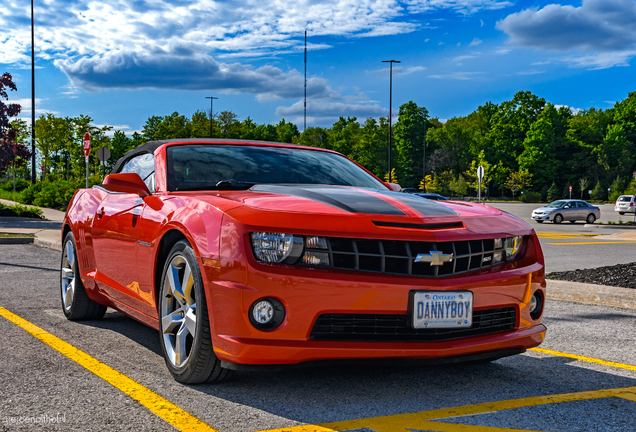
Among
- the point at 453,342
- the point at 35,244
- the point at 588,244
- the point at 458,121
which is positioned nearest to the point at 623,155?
the point at 458,121

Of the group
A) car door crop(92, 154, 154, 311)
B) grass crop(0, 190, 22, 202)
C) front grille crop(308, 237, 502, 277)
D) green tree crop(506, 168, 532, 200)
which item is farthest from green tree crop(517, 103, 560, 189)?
front grille crop(308, 237, 502, 277)

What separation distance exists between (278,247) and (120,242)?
5.72 ft

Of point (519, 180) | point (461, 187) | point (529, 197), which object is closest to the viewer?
point (529, 197)

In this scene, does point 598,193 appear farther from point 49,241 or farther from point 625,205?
point 49,241

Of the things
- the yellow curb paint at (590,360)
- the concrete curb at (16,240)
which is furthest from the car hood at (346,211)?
the concrete curb at (16,240)

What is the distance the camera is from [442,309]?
10.5ft

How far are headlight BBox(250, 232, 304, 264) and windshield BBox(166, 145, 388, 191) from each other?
0.92 meters

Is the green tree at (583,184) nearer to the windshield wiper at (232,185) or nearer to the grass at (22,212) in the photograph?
the grass at (22,212)

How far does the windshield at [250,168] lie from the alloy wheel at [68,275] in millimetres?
1732

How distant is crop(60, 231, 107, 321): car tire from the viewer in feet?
17.4

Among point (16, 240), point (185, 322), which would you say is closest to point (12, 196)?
point (16, 240)

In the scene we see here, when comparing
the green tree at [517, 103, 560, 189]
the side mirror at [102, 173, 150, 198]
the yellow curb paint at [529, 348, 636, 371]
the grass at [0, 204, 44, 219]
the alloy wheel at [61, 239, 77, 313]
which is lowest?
the grass at [0, 204, 44, 219]

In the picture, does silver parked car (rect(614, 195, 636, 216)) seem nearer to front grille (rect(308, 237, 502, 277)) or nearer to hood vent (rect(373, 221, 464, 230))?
hood vent (rect(373, 221, 464, 230))

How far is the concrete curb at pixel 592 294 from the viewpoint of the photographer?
22.1 ft
